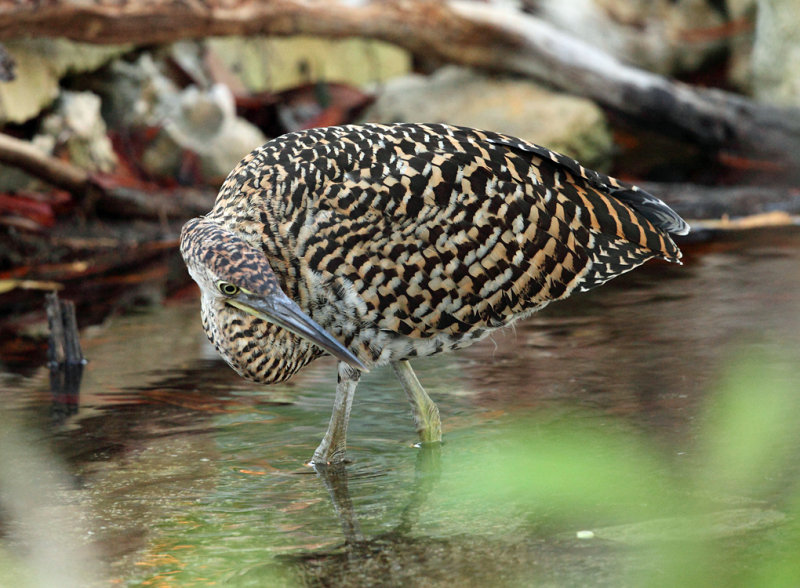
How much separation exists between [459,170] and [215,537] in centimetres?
207

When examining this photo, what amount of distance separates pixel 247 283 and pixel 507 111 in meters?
8.76

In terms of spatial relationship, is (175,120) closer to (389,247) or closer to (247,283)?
(389,247)

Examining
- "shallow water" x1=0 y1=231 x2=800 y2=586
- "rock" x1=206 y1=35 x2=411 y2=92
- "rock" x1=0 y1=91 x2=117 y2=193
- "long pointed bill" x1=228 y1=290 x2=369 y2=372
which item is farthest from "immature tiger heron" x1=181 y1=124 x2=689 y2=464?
"rock" x1=206 y1=35 x2=411 y2=92

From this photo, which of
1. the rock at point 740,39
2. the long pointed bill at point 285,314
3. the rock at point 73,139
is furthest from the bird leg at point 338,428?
the rock at point 740,39

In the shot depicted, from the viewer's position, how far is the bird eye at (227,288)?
17.0 feet

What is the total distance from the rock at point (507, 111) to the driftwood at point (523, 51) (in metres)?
0.22

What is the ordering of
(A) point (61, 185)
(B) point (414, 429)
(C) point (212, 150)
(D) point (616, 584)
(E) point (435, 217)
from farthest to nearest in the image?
(C) point (212, 150) → (A) point (61, 185) → (B) point (414, 429) → (E) point (435, 217) → (D) point (616, 584)

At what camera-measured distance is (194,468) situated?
227 inches

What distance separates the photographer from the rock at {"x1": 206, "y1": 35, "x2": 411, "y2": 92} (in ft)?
50.5

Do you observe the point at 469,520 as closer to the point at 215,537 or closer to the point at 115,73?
the point at 215,537

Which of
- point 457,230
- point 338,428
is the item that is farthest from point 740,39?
point 338,428

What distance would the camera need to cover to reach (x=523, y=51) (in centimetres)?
1346

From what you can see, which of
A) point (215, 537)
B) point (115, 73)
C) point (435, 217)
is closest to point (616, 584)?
point (215, 537)

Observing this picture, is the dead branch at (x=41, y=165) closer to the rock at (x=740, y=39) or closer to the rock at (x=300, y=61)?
the rock at (x=300, y=61)
